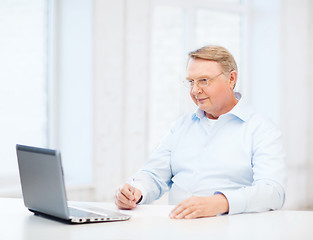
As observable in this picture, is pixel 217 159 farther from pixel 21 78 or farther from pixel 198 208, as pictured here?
pixel 21 78

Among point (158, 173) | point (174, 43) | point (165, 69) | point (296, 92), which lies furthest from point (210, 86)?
point (296, 92)

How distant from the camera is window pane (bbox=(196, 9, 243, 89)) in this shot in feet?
16.2

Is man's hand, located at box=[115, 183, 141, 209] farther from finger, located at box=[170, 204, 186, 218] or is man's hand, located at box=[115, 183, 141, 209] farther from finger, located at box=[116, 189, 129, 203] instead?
finger, located at box=[170, 204, 186, 218]

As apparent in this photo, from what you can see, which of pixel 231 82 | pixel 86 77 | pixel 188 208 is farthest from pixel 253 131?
pixel 86 77

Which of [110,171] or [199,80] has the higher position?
[199,80]

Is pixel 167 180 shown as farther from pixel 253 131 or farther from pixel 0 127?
pixel 0 127

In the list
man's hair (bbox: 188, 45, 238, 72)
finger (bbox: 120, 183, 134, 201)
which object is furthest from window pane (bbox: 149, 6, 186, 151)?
finger (bbox: 120, 183, 134, 201)

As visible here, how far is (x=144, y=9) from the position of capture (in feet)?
12.7

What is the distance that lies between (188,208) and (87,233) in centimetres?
41

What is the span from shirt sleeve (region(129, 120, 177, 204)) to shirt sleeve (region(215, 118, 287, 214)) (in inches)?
16.7

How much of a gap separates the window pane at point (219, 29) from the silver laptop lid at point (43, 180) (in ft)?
11.3

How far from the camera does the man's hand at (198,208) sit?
1.72 metres

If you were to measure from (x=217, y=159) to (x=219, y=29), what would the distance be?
3.10m

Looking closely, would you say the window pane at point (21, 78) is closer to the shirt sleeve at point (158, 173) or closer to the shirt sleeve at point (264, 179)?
the shirt sleeve at point (158, 173)
